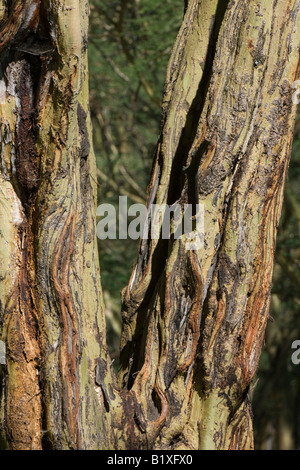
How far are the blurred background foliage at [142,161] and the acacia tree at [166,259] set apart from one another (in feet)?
11.0

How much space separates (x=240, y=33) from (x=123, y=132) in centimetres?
533

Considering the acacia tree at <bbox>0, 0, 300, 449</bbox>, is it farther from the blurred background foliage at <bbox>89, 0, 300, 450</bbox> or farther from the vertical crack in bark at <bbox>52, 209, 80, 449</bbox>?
the blurred background foliage at <bbox>89, 0, 300, 450</bbox>

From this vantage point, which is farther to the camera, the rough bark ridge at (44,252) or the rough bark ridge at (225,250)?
the rough bark ridge at (225,250)

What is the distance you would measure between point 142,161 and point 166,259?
189 inches

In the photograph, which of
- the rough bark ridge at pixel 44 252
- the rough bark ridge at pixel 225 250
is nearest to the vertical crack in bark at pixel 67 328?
the rough bark ridge at pixel 44 252

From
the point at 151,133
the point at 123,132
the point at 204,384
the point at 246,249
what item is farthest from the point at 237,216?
the point at 123,132

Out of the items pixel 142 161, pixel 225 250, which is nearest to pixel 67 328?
pixel 225 250

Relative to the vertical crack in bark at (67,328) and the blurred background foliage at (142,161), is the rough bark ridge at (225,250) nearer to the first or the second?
the vertical crack in bark at (67,328)

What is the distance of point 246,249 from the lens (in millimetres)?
1812

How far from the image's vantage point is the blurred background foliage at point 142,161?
524 centimetres

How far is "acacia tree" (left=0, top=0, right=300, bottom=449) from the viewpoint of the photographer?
Answer: 1.71 m

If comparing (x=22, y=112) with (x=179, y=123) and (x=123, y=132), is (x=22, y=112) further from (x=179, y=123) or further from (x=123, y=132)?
(x=123, y=132)

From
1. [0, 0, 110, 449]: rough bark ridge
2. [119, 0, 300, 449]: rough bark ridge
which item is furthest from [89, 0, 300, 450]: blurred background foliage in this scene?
[0, 0, 110, 449]: rough bark ridge

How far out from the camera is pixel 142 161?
21.7 ft
